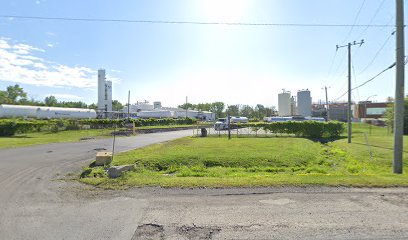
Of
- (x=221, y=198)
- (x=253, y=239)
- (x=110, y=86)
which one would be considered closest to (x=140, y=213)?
(x=221, y=198)

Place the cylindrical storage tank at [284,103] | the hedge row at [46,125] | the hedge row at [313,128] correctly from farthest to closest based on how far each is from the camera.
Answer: the cylindrical storage tank at [284,103] < the hedge row at [46,125] < the hedge row at [313,128]

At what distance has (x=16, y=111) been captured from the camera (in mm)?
53406

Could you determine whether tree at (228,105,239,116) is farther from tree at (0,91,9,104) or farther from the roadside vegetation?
the roadside vegetation

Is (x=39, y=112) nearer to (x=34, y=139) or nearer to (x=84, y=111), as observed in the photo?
(x=84, y=111)

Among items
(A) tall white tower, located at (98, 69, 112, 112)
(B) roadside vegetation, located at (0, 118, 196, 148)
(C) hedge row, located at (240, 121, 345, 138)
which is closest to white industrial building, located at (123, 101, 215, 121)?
(A) tall white tower, located at (98, 69, 112, 112)

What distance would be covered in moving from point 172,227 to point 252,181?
3.78 meters

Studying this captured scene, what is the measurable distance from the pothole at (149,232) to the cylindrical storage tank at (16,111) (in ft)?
191

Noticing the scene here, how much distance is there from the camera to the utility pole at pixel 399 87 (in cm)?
1007

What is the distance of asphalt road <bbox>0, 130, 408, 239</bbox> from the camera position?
4703 millimetres

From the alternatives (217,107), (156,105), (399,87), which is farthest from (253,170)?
(217,107)

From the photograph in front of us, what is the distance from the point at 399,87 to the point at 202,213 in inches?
359

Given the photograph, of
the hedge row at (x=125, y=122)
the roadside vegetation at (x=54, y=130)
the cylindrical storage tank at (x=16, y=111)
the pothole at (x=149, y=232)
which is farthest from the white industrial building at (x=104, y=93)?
the pothole at (x=149, y=232)

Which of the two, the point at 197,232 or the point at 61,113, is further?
the point at 61,113

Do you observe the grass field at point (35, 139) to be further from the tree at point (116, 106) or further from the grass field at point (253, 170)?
the tree at point (116, 106)
